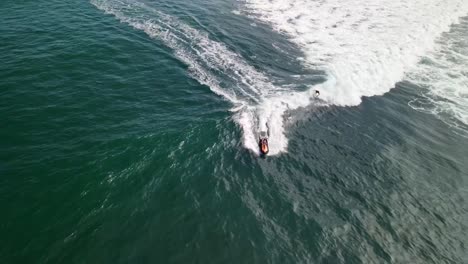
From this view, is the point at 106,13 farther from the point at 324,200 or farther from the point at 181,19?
the point at 324,200

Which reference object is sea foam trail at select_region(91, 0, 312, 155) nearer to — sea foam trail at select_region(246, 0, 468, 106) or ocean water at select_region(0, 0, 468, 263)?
ocean water at select_region(0, 0, 468, 263)

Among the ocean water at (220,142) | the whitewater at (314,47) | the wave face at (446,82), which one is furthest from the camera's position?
the wave face at (446,82)

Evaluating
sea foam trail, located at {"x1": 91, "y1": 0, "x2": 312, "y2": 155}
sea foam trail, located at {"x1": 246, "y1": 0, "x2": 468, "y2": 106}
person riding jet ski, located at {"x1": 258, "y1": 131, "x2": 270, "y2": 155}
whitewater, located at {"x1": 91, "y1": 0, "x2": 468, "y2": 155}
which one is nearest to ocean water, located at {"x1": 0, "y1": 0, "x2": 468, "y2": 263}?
sea foam trail, located at {"x1": 91, "y1": 0, "x2": 312, "y2": 155}

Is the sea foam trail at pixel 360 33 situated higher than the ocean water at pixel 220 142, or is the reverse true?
the sea foam trail at pixel 360 33

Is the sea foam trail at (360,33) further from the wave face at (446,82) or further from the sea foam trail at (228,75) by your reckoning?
the sea foam trail at (228,75)

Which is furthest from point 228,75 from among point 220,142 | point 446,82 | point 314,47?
point 446,82

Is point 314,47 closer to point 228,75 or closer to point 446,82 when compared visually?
point 228,75

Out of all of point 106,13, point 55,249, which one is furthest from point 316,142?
point 106,13

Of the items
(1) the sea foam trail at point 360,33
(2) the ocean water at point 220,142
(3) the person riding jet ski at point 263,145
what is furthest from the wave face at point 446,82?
(3) the person riding jet ski at point 263,145
